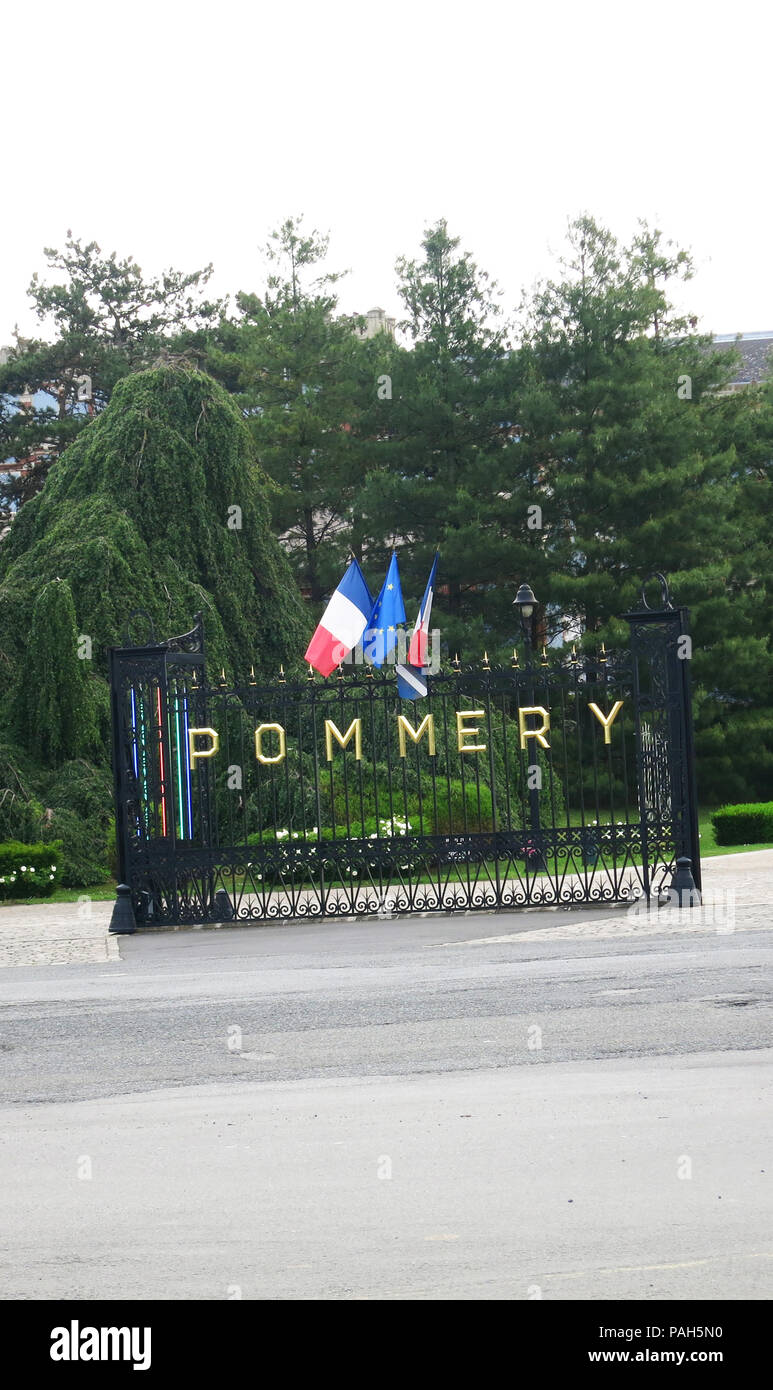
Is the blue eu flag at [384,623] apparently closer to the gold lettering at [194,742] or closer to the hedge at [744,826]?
the gold lettering at [194,742]

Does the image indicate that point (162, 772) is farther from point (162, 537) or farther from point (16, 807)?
point (162, 537)

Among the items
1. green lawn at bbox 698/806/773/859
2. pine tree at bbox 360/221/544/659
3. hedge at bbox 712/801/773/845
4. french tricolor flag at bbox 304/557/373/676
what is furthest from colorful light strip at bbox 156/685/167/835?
pine tree at bbox 360/221/544/659

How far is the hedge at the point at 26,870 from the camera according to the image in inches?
912

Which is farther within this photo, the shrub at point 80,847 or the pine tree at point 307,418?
the pine tree at point 307,418

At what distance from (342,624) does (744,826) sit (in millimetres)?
11214

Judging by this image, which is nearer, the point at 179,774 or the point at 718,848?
the point at 179,774

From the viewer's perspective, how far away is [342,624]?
20.7 m

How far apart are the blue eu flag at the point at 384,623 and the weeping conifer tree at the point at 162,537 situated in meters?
5.79

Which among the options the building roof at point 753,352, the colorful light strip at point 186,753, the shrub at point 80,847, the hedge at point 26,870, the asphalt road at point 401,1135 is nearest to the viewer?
the asphalt road at point 401,1135

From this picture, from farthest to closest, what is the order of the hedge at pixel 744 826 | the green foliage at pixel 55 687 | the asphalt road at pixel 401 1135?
the hedge at pixel 744 826 < the green foliage at pixel 55 687 < the asphalt road at pixel 401 1135

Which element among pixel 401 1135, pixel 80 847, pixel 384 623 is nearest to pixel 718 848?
pixel 384 623

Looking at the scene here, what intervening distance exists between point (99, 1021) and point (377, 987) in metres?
2.08

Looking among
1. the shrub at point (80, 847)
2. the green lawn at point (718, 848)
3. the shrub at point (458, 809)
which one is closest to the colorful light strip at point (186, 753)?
the shrub at point (80, 847)

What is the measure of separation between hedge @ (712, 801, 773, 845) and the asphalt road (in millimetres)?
16893
